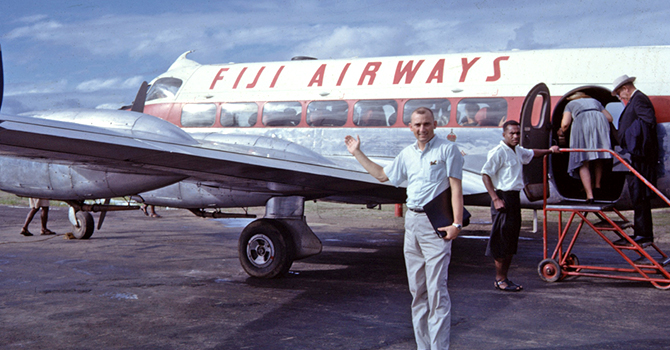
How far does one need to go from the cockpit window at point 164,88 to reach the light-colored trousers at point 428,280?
371 inches

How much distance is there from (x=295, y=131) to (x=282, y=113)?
1.67ft

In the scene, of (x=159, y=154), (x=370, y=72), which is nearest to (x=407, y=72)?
(x=370, y=72)

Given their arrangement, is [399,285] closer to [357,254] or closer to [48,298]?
[357,254]

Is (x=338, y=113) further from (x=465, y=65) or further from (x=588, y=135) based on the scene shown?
(x=588, y=135)

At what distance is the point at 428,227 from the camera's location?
15.3 ft

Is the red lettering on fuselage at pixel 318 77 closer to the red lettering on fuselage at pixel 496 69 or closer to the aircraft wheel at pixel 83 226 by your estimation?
the red lettering on fuselage at pixel 496 69

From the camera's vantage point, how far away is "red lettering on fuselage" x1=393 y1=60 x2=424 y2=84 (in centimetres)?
1072

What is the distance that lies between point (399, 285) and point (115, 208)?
22.4ft

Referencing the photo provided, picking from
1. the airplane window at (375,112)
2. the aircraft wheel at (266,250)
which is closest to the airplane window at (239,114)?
the airplane window at (375,112)

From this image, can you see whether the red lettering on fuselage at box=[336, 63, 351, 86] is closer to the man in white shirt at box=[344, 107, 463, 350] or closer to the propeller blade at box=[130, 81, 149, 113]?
the propeller blade at box=[130, 81, 149, 113]

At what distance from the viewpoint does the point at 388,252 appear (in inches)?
459

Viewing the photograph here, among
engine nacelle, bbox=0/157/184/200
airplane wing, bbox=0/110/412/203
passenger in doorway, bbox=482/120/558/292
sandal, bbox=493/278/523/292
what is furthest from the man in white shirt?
engine nacelle, bbox=0/157/184/200

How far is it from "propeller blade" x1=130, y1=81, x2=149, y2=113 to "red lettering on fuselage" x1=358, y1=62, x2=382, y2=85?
497cm

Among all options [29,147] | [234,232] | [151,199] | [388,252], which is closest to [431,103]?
[388,252]
